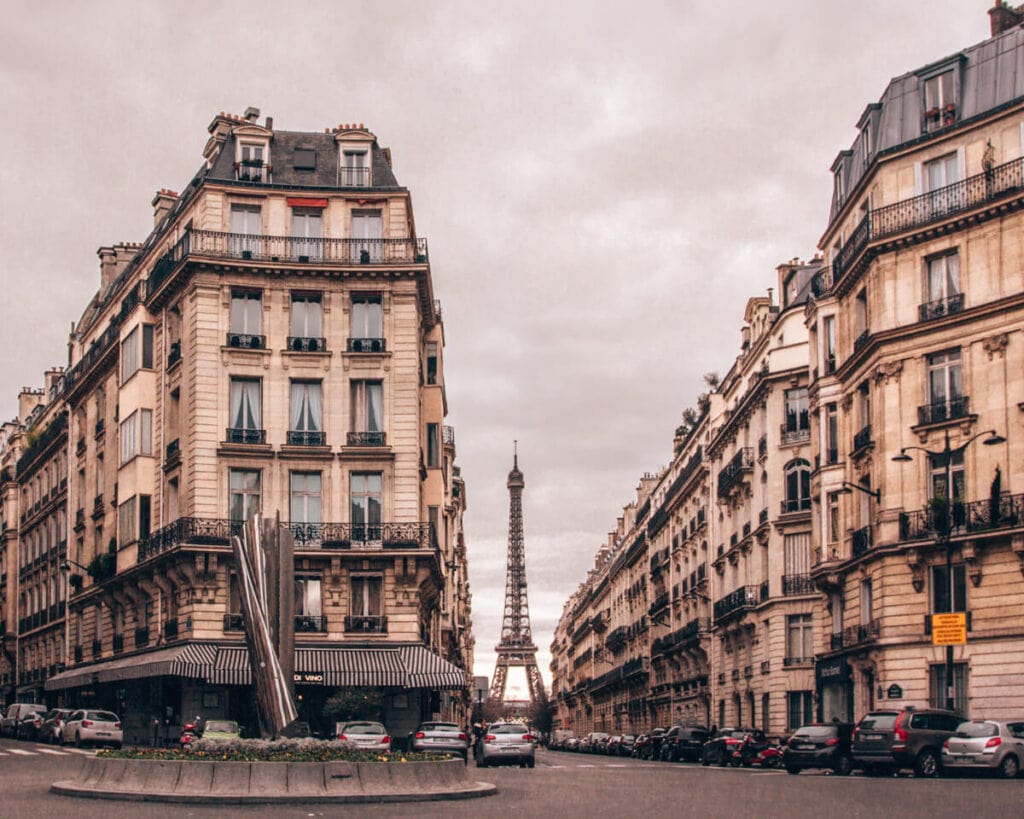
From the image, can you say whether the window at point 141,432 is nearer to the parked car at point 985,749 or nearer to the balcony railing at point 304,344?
the balcony railing at point 304,344

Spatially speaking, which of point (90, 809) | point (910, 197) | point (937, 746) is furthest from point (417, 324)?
point (90, 809)

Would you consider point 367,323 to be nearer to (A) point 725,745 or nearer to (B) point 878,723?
(A) point 725,745

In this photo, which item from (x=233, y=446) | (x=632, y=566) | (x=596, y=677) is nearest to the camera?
(x=233, y=446)

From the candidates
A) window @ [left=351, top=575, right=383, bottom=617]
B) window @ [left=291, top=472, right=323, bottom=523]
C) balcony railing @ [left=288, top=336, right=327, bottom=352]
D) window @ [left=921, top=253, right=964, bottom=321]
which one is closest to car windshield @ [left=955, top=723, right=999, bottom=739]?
window @ [left=921, top=253, right=964, bottom=321]

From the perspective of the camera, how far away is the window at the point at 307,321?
5541 centimetres

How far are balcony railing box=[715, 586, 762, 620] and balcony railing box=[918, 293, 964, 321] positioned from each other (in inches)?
855

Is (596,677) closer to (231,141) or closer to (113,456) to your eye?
(113,456)

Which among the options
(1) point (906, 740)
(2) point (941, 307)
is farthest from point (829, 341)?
(1) point (906, 740)

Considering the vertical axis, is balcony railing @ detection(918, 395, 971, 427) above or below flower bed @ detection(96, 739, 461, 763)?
above

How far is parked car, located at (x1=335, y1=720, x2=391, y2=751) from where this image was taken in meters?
39.8

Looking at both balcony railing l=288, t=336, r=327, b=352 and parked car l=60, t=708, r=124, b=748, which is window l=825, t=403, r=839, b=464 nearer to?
balcony railing l=288, t=336, r=327, b=352

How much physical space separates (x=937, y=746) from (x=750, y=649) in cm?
3107

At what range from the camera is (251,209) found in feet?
185

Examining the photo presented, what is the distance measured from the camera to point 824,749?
1559 inches
